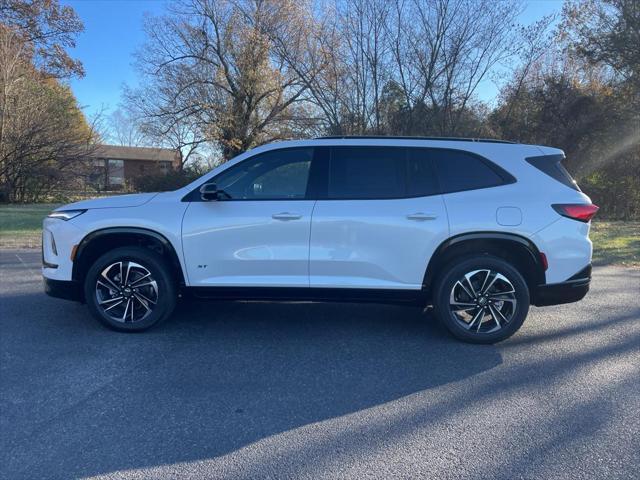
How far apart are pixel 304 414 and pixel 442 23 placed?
65.7 feet

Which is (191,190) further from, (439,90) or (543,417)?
(439,90)

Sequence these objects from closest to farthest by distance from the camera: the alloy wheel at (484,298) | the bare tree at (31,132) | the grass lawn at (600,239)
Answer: the alloy wheel at (484,298) < the grass lawn at (600,239) < the bare tree at (31,132)

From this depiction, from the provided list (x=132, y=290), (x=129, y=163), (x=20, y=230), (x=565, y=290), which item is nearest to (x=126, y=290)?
(x=132, y=290)

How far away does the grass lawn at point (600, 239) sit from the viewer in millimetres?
10117

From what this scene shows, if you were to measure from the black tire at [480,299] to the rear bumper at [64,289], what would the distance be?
357 centimetres

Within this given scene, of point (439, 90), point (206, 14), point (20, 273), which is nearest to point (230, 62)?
point (206, 14)

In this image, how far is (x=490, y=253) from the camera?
192 inches

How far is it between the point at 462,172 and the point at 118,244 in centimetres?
354

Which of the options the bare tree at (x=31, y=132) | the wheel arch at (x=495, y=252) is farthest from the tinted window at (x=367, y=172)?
the bare tree at (x=31, y=132)

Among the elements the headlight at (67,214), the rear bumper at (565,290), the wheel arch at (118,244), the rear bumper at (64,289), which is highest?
the headlight at (67,214)

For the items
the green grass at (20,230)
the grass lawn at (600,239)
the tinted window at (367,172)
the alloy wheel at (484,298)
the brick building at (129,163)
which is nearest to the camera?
the alloy wheel at (484,298)

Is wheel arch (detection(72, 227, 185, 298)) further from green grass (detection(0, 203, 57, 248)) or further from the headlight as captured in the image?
green grass (detection(0, 203, 57, 248))

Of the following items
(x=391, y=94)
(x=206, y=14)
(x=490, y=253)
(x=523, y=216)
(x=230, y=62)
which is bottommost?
(x=490, y=253)

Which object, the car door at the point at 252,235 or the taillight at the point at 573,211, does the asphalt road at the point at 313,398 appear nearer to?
the car door at the point at 252,235
